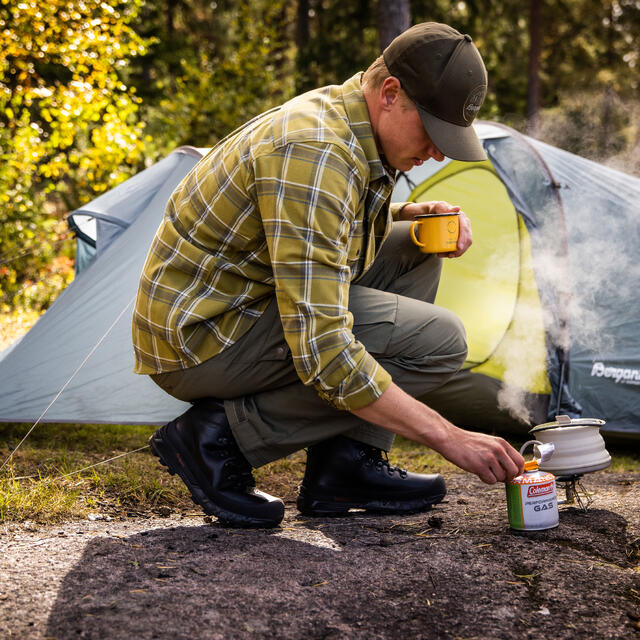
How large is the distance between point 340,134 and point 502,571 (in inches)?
50.2

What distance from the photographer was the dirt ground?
168 cm

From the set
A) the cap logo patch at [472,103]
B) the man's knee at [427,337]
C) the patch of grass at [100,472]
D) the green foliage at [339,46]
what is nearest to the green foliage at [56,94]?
the patch of grass at [100,472]

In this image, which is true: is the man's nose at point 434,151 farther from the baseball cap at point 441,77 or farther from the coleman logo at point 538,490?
the coleman logo at point 538,490

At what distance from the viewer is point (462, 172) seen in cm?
411

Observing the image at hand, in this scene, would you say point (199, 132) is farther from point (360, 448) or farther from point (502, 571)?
point (502, 571)

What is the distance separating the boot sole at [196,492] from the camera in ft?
7.66

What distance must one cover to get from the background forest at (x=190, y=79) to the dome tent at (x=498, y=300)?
0.88 metres

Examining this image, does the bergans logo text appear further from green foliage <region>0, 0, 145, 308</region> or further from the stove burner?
green foliage <region>0, 0, 145, 308</region>

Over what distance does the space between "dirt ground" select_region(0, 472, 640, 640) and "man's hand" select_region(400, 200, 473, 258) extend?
3.17 ft

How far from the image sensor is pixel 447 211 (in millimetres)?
2902

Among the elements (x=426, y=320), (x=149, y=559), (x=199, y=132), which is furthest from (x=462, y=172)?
(x=199, y=132)

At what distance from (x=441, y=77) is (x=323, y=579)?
4.58ft

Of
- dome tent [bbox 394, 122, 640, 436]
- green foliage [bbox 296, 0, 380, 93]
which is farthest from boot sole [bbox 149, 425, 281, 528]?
green foliage [bbox 296, 0, 380, 93]

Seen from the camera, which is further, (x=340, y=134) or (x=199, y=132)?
(x=199, y=132)
